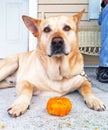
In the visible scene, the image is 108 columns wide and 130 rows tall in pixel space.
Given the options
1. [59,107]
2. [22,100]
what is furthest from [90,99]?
[22,100]

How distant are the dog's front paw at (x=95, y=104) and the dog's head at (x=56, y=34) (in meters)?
0.45

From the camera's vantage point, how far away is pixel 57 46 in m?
2.62

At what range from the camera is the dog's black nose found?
8.51 ft

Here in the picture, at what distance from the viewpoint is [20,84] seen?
290 centimetres

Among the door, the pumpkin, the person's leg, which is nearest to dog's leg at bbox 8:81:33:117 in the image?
the pumpkin

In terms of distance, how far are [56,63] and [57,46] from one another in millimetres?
292

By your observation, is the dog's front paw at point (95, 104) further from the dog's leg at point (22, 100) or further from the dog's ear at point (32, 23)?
the dog's ear at point (32, 23)

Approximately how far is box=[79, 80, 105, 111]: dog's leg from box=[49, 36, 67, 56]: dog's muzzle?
1.44ft

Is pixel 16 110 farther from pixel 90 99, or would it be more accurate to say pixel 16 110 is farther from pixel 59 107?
pixel 90 99

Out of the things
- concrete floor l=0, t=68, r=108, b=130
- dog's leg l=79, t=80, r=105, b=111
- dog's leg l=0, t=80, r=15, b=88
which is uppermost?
dog's leg l=79, t=80, r=105, b=111

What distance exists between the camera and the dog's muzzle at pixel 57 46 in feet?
8.52

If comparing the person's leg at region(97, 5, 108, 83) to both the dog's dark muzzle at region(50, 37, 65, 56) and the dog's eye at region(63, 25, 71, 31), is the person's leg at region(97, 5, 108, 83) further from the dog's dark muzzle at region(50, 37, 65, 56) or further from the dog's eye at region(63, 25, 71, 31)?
the dog's dark muzzle at region(50, 37, 65, 56)

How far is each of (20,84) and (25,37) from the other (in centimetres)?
228

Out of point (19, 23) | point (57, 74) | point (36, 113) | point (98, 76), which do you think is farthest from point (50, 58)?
point (19, 23)
